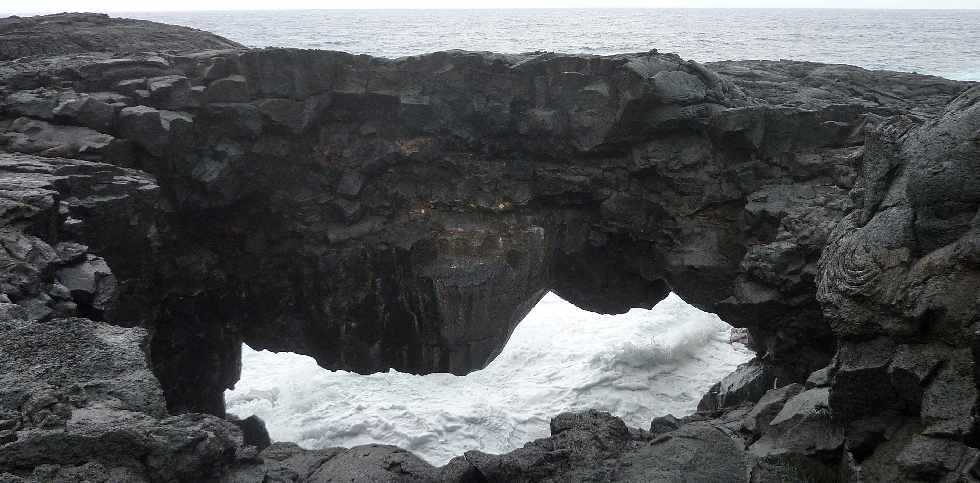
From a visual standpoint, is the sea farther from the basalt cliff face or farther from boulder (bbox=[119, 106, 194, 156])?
boulder (bbox=[119, 106, 194, 156])

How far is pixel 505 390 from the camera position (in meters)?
16.4

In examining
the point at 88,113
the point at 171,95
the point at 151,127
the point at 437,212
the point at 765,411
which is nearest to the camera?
the point at 765,411

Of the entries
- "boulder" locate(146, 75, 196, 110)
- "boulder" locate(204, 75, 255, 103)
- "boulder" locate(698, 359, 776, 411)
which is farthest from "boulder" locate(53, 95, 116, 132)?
"boulder" locate(698, 359, 776, 411)

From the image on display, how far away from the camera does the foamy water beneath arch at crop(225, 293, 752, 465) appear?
14.6 metres

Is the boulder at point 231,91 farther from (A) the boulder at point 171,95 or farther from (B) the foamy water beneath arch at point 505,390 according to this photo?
(B) the foamy water beneath arch at point 505,390

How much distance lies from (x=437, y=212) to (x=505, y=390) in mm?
6411

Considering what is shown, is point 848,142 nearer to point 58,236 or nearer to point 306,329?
point 306,329

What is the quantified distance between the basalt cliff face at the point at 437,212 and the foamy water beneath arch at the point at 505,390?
2.99 metres

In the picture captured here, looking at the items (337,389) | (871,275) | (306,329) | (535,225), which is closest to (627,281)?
(535,225)

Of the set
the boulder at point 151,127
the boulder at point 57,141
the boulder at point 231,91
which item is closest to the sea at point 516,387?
the boulder at point 231,91

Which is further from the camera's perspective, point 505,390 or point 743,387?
point 505,390

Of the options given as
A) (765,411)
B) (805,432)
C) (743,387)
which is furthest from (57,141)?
(743,387)

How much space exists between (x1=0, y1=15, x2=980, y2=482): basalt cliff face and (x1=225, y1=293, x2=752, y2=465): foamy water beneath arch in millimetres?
2987

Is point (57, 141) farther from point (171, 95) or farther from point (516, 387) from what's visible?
point (516, 387)
